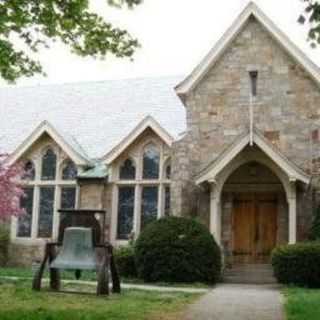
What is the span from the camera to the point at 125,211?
24.1 metres

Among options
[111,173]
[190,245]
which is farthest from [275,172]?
[111,173]

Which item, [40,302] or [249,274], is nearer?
[40,302]

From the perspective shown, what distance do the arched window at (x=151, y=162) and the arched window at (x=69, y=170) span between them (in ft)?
8.74

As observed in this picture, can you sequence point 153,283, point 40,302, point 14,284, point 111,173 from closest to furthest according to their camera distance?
point 40,302 < point 14,284 < point 153,283 < point 111,173

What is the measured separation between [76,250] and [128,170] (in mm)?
9607

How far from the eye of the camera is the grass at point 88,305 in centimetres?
1025

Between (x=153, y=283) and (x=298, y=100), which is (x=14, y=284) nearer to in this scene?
(x=153, y=283)

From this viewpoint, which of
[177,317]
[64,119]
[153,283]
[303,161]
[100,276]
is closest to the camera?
[177,317]

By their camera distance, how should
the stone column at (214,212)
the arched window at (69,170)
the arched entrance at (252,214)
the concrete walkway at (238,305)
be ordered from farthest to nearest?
the arched window at (69,170) < the arched entrance at (252,214) < the stone column at (214,212) < the concrete walkway at (238,305)

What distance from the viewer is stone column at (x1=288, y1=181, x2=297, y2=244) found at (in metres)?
19.4

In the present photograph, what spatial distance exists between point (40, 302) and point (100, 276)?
1.70 metres

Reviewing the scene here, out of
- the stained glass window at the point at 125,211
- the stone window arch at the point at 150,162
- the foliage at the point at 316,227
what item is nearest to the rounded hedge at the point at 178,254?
the foliage at the point at 316,227

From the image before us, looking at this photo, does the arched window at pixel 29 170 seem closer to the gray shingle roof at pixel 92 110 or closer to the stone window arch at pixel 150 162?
the gray shingle roof at pixel 92 110

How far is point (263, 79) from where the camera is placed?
21094 millimetres
